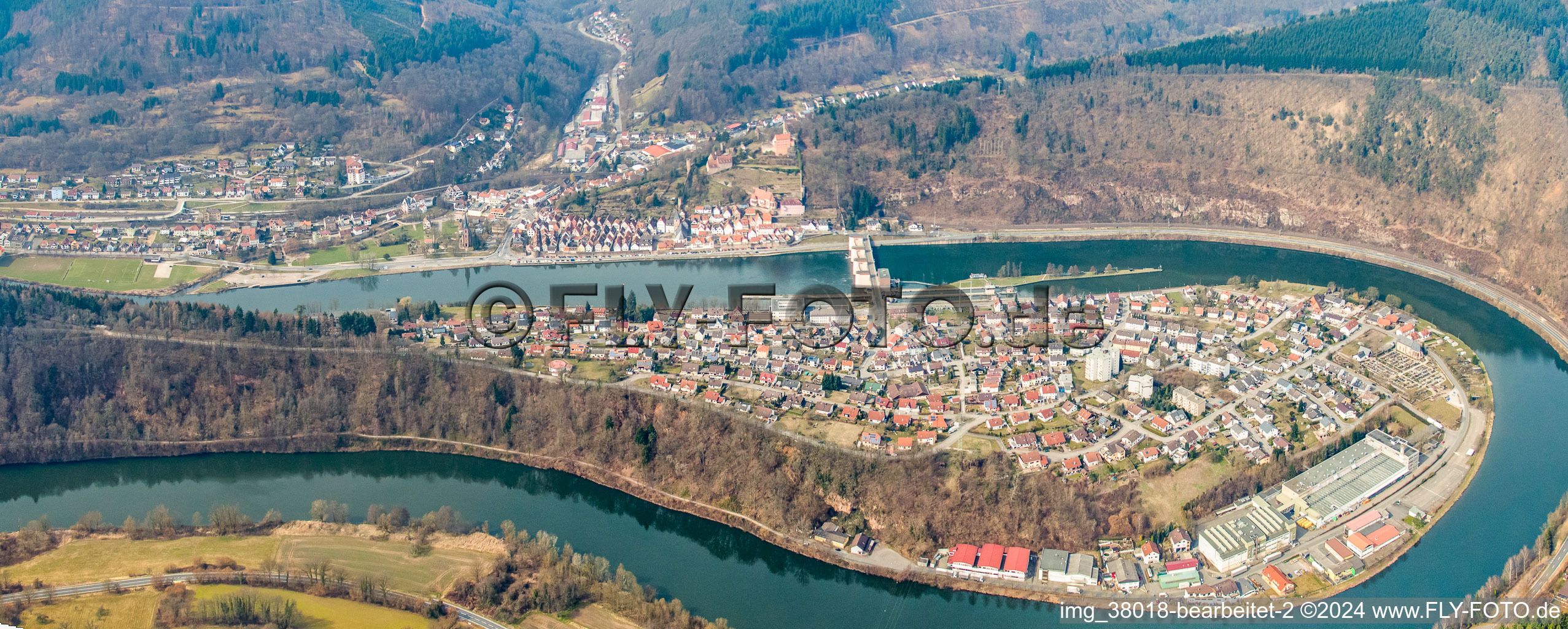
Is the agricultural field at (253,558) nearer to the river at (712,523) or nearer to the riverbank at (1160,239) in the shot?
the river at (712,523)

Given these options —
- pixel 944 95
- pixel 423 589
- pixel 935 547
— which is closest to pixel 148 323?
pixel 423 589

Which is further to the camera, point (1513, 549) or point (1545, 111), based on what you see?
point (1545, 111)

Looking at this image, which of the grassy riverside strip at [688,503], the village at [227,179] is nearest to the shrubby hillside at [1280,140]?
the grassy riverside strip at [688,503]

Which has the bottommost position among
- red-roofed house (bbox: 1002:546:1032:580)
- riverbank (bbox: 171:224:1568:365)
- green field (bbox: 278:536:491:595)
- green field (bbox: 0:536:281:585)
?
red-roofed house (bbox: 1002:546:1032:580)

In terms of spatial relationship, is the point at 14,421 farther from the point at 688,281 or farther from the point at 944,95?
the point at 944,95

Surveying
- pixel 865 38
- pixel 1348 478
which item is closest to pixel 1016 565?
pixel 1348 478

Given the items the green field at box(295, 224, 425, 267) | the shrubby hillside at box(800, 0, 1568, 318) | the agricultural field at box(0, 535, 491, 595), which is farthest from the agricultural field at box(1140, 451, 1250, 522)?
the green field at box(295, 224, 425, 267)

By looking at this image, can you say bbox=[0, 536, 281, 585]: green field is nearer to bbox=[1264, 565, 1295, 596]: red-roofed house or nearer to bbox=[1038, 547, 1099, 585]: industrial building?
bbox=[1038, 547, 1099, 585]: industrial building

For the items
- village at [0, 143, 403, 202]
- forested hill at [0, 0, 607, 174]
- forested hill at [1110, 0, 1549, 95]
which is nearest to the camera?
forested hill at [1110, 0, 1549, 95]
